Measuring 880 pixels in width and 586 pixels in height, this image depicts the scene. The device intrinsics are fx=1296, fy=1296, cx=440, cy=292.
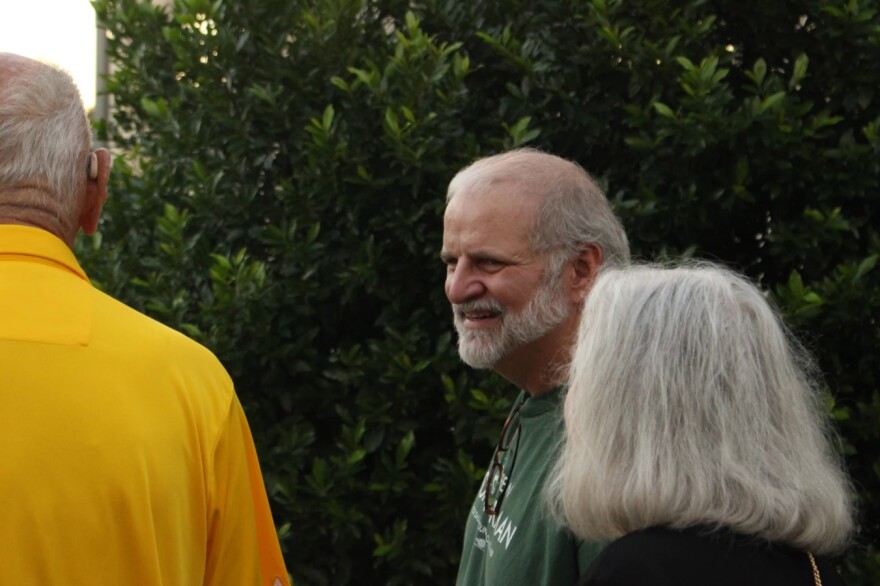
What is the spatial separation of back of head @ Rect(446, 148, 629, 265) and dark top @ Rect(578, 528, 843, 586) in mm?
1138

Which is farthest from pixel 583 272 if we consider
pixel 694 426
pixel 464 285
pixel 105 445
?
pixel 105 445

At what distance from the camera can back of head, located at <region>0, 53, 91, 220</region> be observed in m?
2.40

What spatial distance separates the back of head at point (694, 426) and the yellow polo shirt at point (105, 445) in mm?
675

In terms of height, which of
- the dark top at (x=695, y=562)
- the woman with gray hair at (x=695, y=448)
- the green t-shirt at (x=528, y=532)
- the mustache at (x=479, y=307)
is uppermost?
the woman with gray hair at (x=695, y=448)

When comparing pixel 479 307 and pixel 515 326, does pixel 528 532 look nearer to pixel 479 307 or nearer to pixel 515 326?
pixel 515 326

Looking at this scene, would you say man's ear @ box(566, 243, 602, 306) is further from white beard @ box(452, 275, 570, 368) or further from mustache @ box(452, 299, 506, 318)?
mustache @ box(452, 299, 506, 318)

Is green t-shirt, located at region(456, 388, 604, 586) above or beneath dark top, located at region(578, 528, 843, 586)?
beneath

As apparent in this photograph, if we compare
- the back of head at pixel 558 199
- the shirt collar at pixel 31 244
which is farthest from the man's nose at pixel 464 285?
the shirt collar at pixel 31 244

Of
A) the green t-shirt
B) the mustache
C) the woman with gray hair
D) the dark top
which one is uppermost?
the woman with gray hair

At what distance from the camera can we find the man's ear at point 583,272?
309 centimetres

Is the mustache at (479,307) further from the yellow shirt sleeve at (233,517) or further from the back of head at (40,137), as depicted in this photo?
the back of head at (40,137)

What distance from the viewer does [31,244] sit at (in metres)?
2.38

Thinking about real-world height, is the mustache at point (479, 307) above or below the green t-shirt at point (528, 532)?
above

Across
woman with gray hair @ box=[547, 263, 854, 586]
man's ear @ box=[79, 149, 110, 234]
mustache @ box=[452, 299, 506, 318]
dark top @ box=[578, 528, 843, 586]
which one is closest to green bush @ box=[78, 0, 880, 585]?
mustache @ box=[452, 299, 506, 318]
